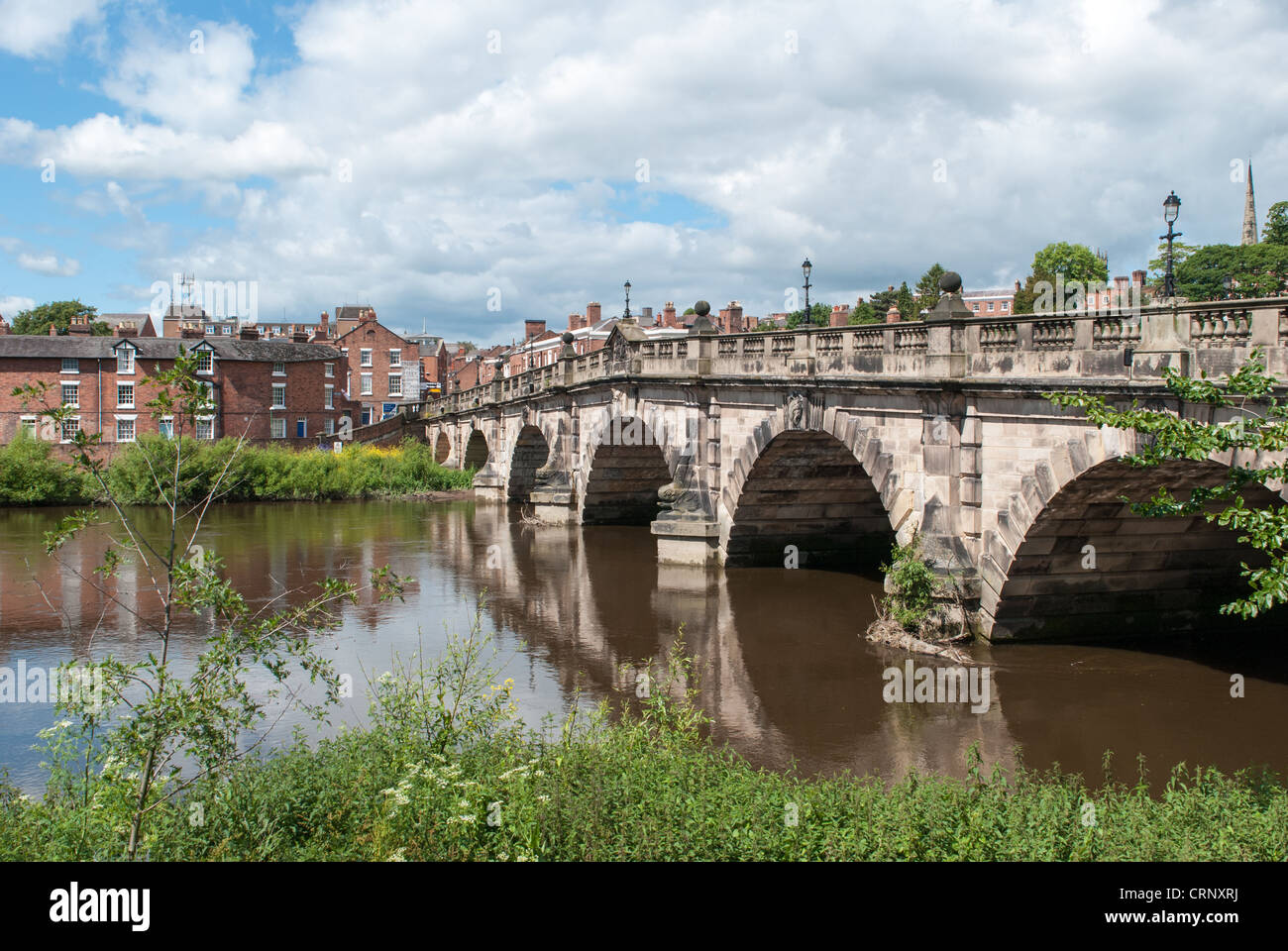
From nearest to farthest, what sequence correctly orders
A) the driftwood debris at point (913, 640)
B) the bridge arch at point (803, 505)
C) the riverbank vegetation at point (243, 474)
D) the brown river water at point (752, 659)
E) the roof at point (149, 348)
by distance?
the brown river water at point (752, 659), the driftwood debris at point (913, 640), the bridge arch at point (803, 505), the riverbank vegetation at point (243, 474), the roof at point (149, 348)

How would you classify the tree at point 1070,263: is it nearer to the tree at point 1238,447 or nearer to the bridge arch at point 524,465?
the bridge arch at point 524,465

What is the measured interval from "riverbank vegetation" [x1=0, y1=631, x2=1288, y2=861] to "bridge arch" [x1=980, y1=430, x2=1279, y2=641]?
5290 millimetres

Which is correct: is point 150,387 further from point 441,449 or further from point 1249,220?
point 1249,220

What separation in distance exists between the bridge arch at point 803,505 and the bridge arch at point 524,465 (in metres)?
21.5

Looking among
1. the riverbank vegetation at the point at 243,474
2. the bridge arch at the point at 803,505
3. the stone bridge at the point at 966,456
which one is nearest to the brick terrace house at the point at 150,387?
the riverbank vegetation at the point at 243,474

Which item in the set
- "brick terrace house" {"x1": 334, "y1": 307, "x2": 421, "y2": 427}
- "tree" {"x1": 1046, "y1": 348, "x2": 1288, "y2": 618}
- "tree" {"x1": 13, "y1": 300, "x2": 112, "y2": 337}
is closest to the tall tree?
"brick terrace house" {"x1": 334, "y1": 307, "x2": 421, "y2": 427}

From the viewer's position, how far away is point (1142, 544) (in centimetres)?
1644

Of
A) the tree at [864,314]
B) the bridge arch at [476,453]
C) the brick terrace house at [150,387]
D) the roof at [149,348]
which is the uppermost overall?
the tree at [864,314]

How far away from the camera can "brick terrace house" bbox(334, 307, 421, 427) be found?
3078 inches

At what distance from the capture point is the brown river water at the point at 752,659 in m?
13.0

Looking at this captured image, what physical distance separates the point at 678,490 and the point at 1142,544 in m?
12.3

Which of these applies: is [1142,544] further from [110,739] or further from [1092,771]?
[110,739]

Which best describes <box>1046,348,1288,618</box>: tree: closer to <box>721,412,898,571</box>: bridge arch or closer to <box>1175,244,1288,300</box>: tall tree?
<box>721,412,898,571</box>: bridge arch

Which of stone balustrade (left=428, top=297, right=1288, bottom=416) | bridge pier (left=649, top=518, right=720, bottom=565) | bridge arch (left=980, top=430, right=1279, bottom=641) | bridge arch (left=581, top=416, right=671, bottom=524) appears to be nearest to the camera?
stone balustrade (left=428, top=297, right=1288, bottom=416)
